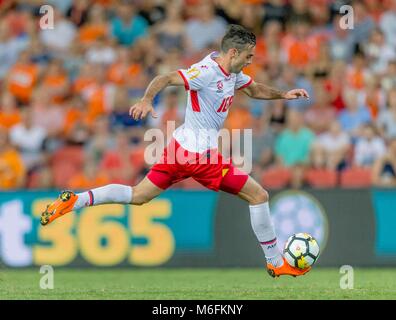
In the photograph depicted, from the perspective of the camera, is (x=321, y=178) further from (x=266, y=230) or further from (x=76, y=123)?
(x=266, y=230)

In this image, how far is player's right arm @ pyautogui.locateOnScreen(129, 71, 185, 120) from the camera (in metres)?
9.73

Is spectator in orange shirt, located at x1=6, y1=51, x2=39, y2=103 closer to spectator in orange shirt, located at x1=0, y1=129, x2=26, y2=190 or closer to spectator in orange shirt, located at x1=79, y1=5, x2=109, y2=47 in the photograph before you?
spectator in orange shirt, located at x1=79, y1=5, x2=109, y2=47

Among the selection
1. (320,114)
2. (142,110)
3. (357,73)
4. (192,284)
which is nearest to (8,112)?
(320,114)

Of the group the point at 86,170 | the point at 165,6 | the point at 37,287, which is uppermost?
the point at 165,6

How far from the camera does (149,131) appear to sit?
17.2 metres

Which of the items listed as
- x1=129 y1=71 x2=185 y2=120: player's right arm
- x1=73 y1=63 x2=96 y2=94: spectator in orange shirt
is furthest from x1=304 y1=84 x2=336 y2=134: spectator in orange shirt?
x1=129 y1=71 x2=185 y2=120: player's right arm

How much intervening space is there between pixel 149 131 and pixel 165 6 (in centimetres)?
357

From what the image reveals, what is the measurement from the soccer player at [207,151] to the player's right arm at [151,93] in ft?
0.51

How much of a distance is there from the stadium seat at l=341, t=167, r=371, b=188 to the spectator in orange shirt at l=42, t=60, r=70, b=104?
17.6 feet

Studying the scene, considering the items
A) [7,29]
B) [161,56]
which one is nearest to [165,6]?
[161,56]

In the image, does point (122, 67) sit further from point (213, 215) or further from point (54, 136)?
point (213, 215)

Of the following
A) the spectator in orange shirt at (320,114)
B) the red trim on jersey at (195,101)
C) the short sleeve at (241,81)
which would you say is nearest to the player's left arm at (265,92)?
the short sleeve at (241,81)

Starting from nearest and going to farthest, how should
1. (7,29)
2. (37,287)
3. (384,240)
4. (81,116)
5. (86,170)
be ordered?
1. (37,287)
2. (384,240)
3. (86,170)
4. (81,116)
5. (7,29)

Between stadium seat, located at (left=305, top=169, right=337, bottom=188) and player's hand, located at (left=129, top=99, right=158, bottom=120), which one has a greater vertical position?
player's hand, located at (left=129, top=99, right=158, bottom=120)
